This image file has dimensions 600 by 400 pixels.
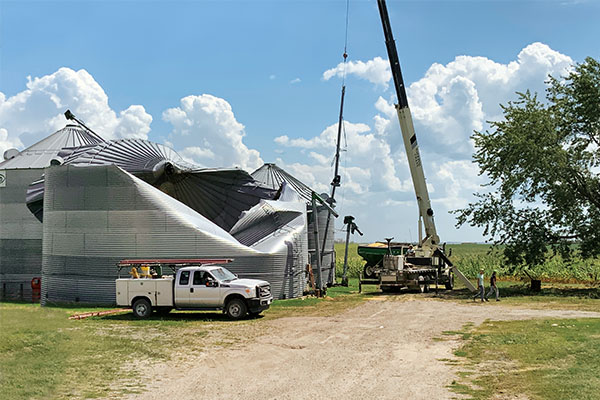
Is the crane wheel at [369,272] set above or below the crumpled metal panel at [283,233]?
below

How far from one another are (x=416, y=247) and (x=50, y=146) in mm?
27144

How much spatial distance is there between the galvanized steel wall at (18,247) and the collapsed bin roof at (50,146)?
220 centimetres

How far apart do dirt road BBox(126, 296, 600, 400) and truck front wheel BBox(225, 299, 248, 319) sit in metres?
1.00

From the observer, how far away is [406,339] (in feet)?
55.5

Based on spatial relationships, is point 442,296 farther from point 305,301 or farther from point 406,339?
point 406,339

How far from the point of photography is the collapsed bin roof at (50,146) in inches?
1640

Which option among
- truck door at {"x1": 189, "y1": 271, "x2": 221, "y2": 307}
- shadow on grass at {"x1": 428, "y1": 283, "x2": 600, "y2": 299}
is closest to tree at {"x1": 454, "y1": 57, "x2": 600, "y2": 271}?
shadow on grass at {"x1": 428, "y1": 283, "x2": 600, "y2": 299}

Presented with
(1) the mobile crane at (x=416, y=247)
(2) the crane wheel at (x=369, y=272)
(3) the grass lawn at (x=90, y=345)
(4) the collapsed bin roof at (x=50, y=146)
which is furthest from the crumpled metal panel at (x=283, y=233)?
(4) the collapsed bin roof at (x=50, y=146)

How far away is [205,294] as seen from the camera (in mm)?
20984

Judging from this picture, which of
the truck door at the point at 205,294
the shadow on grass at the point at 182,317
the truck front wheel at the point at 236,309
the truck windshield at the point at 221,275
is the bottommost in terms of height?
the shadow on grass at the point at 182,317

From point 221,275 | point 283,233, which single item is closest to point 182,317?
point 221,275

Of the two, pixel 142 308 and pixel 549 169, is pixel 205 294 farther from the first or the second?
pixel 549 169

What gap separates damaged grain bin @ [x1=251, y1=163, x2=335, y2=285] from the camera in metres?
41.3

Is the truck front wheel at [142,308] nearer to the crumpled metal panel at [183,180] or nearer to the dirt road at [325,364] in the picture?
the dirt road at [325,364]
